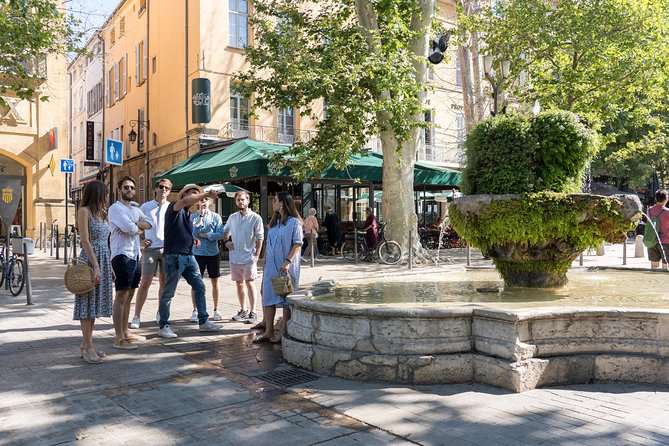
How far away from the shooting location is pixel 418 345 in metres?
4.78

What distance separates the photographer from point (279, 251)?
6.31 meters

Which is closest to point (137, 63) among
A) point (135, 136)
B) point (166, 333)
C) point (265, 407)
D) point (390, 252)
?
point (135, 136)

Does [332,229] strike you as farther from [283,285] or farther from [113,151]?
[283,285]

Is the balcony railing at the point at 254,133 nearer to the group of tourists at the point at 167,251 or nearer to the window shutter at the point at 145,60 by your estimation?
the window shutter at the point at 145,60

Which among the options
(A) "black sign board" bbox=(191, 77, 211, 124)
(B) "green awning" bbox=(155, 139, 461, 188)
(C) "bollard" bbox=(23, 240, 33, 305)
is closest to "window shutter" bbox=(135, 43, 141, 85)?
(A) "black sign board" bbox=(191, 77, 211, 124)

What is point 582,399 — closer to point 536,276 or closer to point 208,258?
point 536,276

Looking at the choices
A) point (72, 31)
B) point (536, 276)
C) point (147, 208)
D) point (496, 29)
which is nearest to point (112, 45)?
point (72, 31)

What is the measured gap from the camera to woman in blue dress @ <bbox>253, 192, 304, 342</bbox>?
6.24 meters

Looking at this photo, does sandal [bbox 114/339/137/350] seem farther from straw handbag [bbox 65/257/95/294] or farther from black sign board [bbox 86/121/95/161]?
black sign board [bbox 86/121/95/161]

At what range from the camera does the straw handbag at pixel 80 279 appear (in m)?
5.40

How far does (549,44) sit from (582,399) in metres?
15.4

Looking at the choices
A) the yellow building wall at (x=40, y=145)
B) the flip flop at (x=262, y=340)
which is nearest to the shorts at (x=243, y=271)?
the flip flop at (x=262, y=340)

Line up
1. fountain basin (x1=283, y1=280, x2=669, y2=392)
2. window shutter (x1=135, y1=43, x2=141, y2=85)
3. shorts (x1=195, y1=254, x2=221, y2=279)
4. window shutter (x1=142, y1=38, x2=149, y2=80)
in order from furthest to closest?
window shutter (x1=135, y1=43, x2=141, y2=85) < window shutter (x1=142, y1=38, x2=149, y2=80) < shorts (x1=195, y1=254, x2=221, y2=279) < fountain basin (x1=283, y1=280, x2=669, y2=392)

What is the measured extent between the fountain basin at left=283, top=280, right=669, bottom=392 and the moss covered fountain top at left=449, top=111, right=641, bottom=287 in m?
1.65
